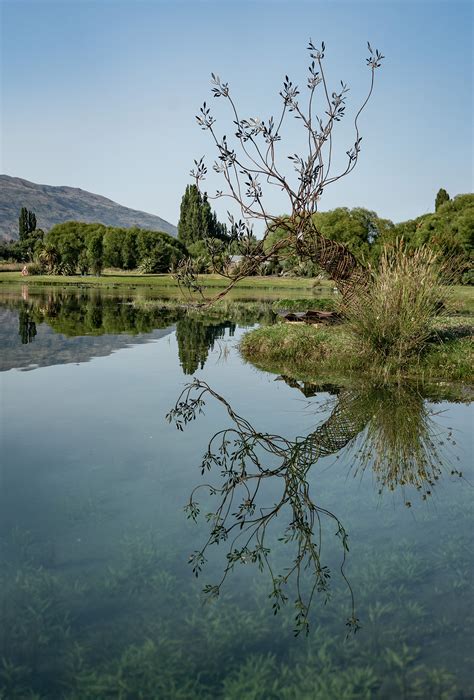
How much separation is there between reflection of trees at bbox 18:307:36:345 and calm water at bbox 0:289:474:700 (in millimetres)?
8458

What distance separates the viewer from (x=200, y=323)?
26672 mm

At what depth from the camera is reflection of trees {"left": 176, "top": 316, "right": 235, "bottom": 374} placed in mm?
15459

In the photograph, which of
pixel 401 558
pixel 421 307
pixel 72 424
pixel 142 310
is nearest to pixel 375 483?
pixel 401 558

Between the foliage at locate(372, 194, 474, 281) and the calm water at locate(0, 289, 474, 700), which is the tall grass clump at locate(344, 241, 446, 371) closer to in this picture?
the calm water at locate(0, 289, 474, 700)

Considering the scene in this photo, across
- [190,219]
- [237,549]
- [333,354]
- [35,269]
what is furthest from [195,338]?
[190,219]

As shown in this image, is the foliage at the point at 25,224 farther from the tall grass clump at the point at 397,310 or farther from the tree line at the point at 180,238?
the tall grass clump at the point at 397,310

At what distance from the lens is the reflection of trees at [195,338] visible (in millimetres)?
15459

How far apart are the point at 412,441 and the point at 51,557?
→ 16.7 feet

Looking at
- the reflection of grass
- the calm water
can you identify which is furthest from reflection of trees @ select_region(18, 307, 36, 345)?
the reflection of grass

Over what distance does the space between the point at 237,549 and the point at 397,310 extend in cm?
820

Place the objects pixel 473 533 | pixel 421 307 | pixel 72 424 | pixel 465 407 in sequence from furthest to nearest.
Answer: pixel 421 307 → pixel 465 407 → pixel 72 424 → pixel 473 533

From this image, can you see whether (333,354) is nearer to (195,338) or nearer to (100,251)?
(195,338)

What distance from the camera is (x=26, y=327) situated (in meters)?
21.7

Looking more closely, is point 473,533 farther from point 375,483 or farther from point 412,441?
point 412,441
